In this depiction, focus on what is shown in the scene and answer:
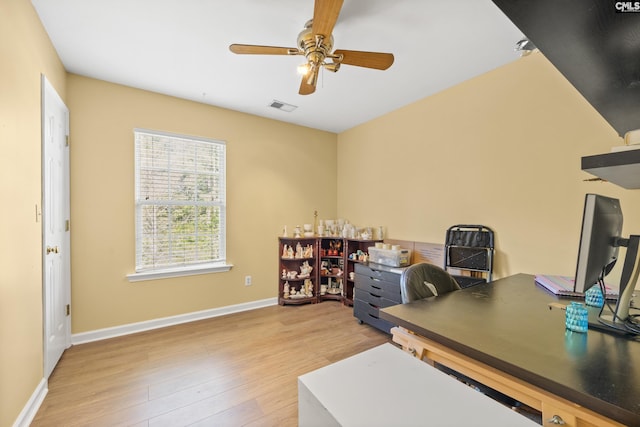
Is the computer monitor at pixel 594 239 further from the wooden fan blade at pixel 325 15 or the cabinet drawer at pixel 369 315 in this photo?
the cabinet drawer at pixel 369 315

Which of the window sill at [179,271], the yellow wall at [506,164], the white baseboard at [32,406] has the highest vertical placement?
the yellow wall at [506,164]

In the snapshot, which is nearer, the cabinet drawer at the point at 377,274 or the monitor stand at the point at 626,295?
the monitor stand at the point at 626,295

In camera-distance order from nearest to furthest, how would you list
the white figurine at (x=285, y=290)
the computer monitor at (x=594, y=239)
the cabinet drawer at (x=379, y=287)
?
the computer monitor at (x=594, y=239), the cabinet drawer at (x=379, y=287), the white figurine at (x=285, y=290)

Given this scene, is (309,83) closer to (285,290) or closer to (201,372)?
(201,372)

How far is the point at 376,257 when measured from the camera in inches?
130

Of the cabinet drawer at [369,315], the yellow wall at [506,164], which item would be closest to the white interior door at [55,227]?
the cabinet drawer at [369,315]

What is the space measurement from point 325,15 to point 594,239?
160cm

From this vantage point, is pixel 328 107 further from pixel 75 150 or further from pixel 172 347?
pixel 172 347

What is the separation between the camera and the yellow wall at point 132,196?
8.67 ft

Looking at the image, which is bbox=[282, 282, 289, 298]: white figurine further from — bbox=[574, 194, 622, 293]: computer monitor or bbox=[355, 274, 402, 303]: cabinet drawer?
bbox=[574, 194, 622, 293]: computer monitor

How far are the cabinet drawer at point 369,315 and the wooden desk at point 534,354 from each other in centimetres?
162

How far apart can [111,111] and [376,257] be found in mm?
3394

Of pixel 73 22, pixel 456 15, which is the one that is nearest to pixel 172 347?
pixel 73 22

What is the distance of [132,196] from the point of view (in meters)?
2.88
